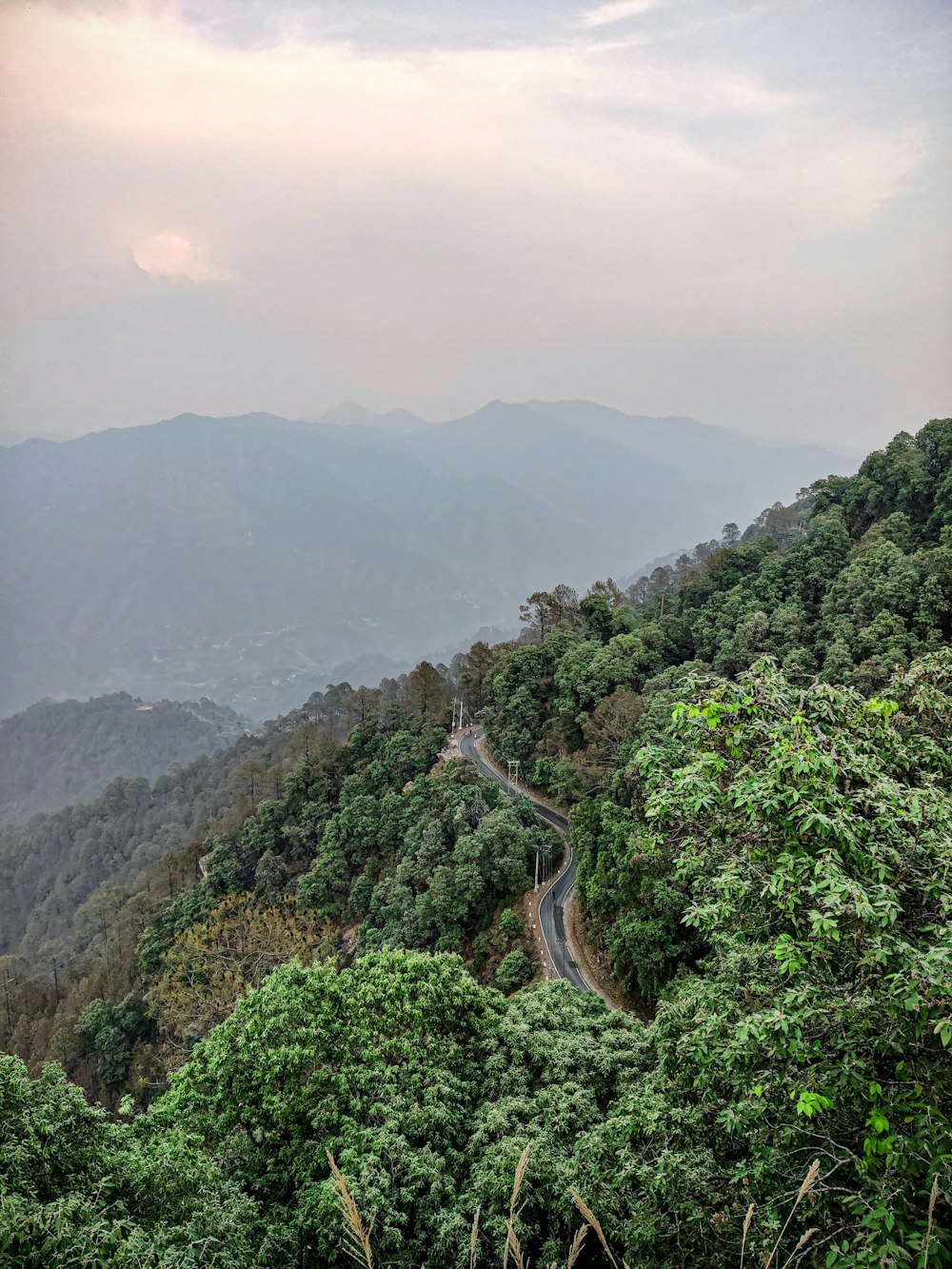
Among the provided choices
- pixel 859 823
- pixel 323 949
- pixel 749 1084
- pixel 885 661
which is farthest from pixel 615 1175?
pixel 323 949

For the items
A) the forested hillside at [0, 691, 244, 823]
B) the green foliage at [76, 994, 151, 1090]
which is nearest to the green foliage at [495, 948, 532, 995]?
the green foliage at [76, 994, 151, 1090]

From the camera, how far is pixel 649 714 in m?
24.8

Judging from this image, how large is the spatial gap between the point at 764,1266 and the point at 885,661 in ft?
64.3

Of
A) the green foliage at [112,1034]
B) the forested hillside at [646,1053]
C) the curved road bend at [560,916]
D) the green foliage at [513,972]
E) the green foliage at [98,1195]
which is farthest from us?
the green foliage at [112,1034]

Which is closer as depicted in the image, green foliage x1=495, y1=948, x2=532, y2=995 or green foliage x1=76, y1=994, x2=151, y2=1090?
green foliage x1=495, y1=948, x2=532, y2=995

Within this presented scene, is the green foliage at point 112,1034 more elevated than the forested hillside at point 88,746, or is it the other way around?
the forested hillside at point 88,746

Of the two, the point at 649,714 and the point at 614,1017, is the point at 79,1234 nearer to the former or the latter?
the point at 614,1017

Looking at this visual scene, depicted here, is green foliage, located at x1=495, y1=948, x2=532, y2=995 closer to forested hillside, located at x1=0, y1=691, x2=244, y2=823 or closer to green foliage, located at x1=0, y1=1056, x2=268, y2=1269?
green foliage, located at x1=0, y1=1056, x2=268, y2=1269

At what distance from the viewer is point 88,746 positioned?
402 feet

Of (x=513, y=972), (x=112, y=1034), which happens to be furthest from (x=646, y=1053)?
(x=112, y=1034)

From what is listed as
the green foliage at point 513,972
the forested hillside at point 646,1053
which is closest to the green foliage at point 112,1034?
the forested hillside at point 646,1053

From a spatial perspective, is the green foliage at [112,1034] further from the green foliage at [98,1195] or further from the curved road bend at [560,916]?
the green foliage at [98,1195]

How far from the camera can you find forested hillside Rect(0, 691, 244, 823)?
4584 inches

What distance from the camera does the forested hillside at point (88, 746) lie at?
116 meters
